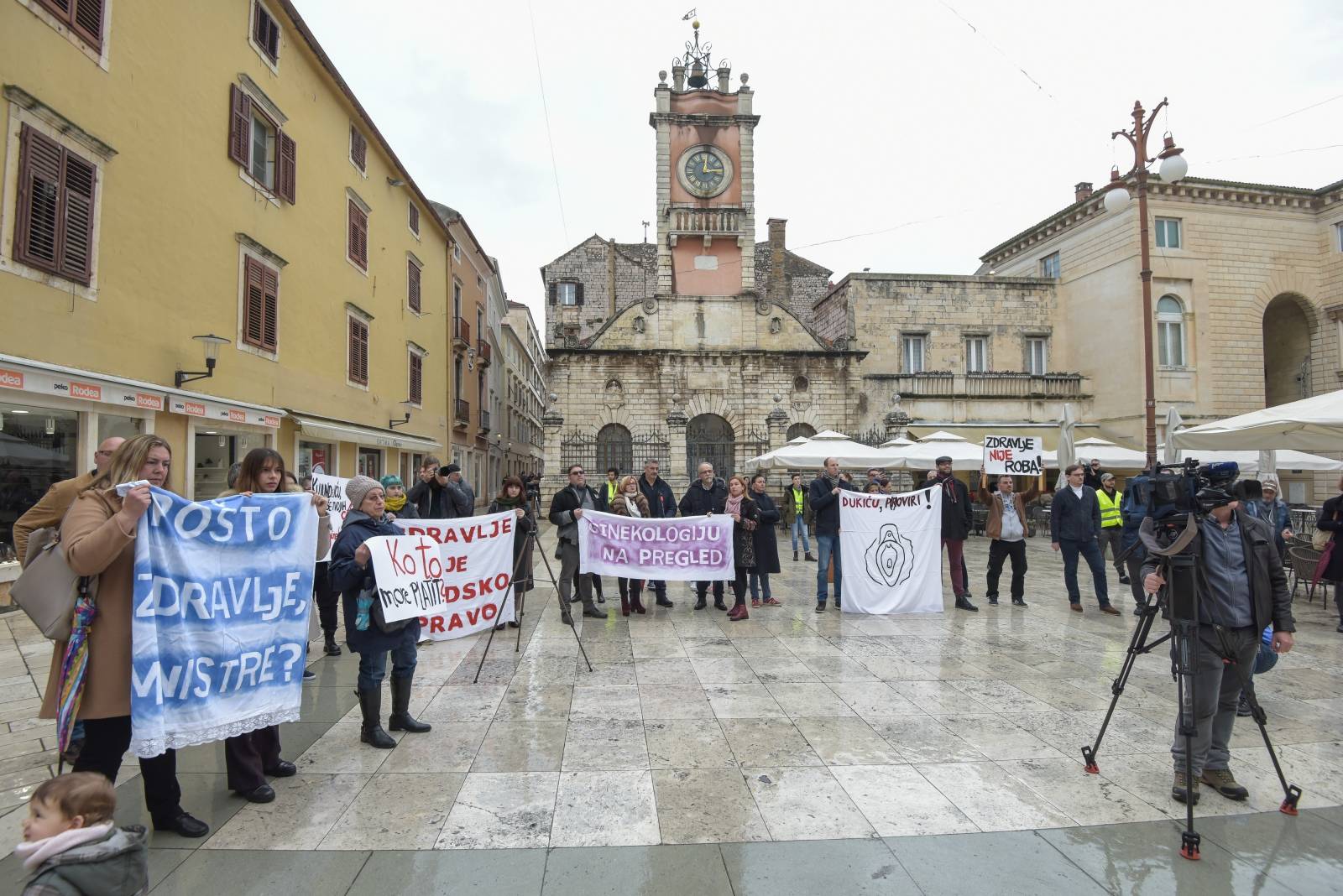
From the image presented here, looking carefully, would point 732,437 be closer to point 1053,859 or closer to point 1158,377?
point 1158,377

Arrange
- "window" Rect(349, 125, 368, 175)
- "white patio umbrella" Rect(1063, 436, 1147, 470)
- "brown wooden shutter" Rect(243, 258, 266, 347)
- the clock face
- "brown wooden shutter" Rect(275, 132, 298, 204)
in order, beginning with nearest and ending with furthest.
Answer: "brown wooden shutter" Rect(243, 258, 266, 347) → "brown wooden shutter" Rect(275, 132, 298, 204) → "window" Rect(349, 125, 368, 175) → "white patio umbrella" Rect(1063, 436, 1147, 470) → the clock face

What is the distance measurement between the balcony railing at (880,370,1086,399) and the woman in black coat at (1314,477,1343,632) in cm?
1868

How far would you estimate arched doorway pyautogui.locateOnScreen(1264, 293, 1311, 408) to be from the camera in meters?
26.7

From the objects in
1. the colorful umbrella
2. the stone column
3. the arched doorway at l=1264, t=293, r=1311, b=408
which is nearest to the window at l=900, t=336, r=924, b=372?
the stone column

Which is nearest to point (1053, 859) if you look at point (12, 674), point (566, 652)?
point (566, 652)

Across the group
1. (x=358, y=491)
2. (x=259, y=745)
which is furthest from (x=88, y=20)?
(x=259, y=745)

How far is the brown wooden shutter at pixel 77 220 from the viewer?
9047 millimetres

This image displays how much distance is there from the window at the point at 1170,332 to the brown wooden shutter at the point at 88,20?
1177 inches

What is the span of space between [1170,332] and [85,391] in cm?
3093

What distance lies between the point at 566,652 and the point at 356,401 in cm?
1375

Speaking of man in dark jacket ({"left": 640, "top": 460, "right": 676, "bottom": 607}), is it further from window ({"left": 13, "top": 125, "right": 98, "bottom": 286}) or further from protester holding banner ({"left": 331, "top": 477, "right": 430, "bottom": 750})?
window ({"left": 13, "top": 125, "right": 98, "bottom": 286})

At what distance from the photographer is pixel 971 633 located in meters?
7.80

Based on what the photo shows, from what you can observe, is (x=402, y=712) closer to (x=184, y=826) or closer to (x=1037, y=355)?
(x=184, y=826)

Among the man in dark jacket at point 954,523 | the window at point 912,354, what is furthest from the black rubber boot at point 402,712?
the window at point 912,354
